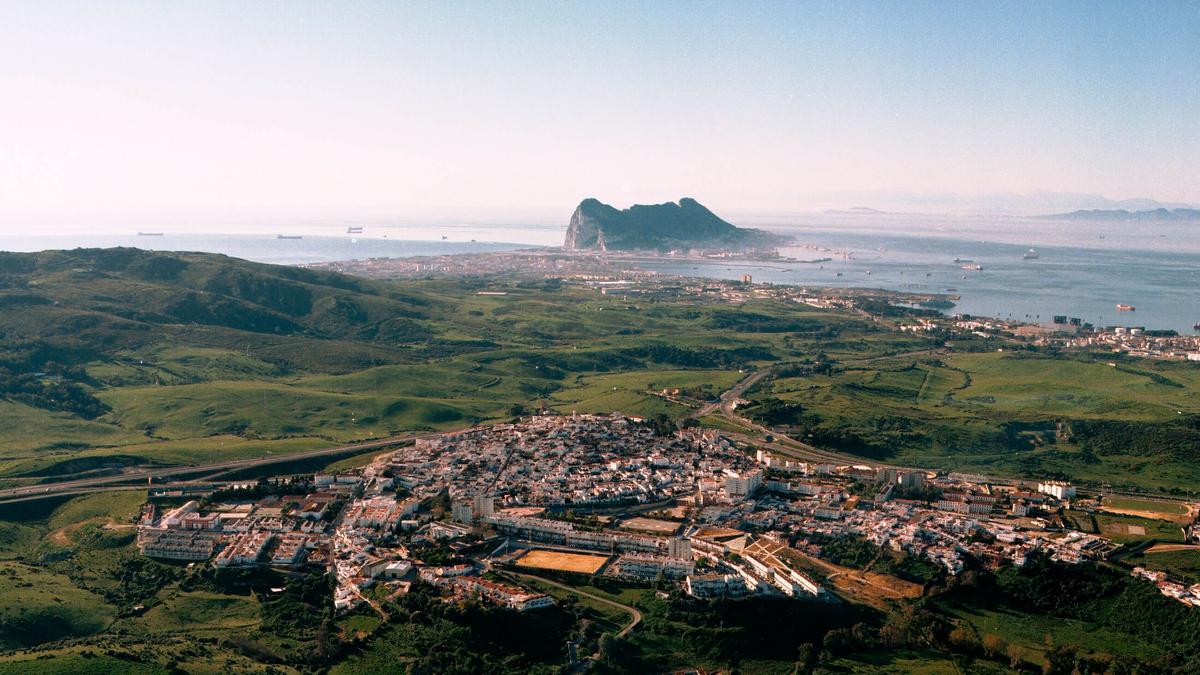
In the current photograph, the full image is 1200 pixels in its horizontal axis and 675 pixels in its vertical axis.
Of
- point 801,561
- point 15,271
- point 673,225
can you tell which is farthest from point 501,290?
point 673,225

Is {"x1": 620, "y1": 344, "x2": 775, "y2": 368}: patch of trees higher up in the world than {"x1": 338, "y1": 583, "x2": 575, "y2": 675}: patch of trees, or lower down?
higher up

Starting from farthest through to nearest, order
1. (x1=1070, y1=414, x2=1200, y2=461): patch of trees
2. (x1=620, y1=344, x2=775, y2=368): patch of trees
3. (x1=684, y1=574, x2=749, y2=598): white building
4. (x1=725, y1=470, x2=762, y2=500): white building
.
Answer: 1. (x1=620, y1=344, x2=775, y2=368): patch of trees
2. (x1=1070, y1=414, x2=1200, y2=461): patch of trees
3. (x1=725, y1=470, x2=762, y2=500): white building
4. (x1=684, y1=574, x2=749, y2=598): white building

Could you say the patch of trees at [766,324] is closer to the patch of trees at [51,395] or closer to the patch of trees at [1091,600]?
the patch of trees at [51,395]

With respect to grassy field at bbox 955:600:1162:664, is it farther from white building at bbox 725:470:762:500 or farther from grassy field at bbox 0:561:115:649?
grassy field at bbox 0:561:115:649

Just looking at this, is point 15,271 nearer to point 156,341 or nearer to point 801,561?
point 156,341

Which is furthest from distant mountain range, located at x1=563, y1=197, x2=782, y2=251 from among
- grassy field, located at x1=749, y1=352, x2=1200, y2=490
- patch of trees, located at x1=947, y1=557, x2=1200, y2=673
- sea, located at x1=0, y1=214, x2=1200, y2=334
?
patch of trees, located at x1=947, y1=557, x2=1200, y2=673

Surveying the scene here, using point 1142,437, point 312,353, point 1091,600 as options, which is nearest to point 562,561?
point 1091,600

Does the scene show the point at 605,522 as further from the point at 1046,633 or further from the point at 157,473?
the point at 157,473

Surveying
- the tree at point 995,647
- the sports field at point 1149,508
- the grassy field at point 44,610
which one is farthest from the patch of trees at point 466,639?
the sports field at point 1149,508
